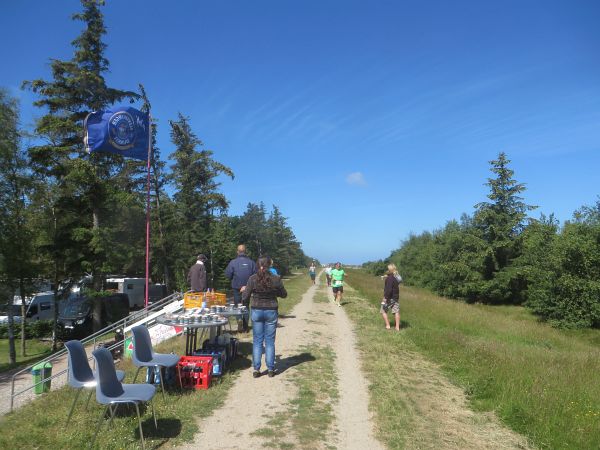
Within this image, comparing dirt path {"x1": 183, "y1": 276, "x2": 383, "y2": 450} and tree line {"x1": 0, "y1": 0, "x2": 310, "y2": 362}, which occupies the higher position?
tree line {"x1": 0, "y1": 0, "x2": 310, "y2": 362}

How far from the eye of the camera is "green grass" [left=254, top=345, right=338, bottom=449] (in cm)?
482

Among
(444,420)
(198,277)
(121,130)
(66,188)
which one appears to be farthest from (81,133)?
(444,420)

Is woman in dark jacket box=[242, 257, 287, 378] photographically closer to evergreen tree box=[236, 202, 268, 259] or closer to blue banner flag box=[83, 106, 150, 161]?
blue banner flag box=[83, 106, 150, 161]

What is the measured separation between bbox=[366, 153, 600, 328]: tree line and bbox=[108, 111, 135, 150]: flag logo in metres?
22.3

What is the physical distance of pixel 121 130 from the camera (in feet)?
35.9

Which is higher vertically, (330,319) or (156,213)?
(156,213)

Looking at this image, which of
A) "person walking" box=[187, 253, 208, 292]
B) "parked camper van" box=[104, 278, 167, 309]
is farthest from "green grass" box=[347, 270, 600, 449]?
"parked camper van" box=[104, 278, 167, 309]

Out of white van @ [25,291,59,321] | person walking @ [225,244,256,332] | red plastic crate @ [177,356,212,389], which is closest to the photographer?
red plastic crate @ [177,356,212,389]

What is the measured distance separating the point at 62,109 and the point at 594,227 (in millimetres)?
27522

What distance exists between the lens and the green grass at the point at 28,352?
18.2 meters

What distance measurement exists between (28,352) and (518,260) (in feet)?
113

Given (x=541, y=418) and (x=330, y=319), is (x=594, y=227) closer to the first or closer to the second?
(x=330, y=319)

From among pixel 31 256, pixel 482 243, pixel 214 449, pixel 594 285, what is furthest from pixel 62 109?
pixel 482 243

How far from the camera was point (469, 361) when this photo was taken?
8.65 metres
